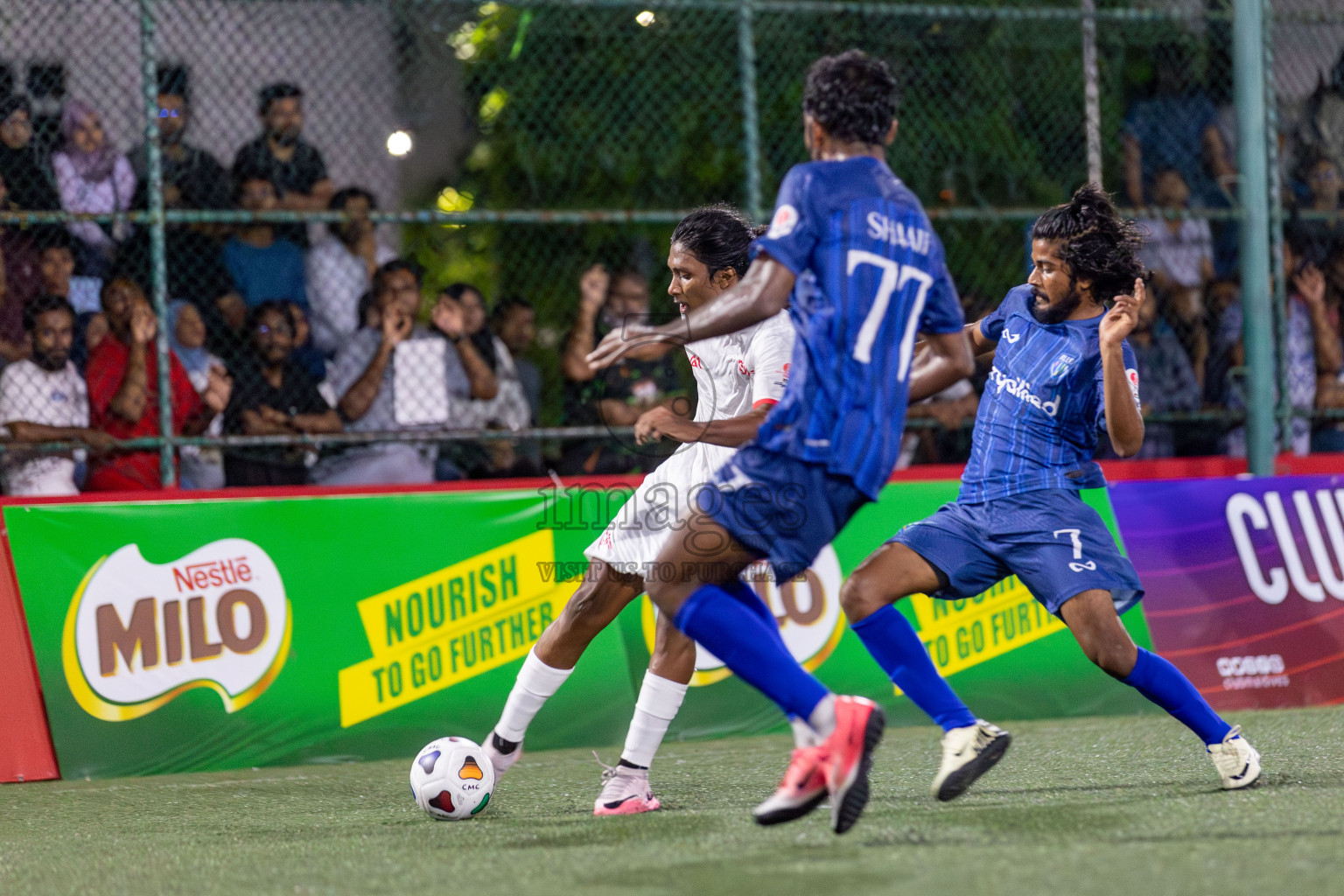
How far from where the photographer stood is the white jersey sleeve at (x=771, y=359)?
448cm

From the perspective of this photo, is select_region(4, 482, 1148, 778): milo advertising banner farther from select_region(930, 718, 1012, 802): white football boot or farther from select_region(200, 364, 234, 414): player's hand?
select_region(930, 718, 1012, 802): white football boot

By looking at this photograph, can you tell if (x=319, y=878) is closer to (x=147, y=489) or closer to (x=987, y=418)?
(x=987, y=418)

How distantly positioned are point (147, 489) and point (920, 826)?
15.7 feet

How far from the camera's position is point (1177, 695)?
463 cm

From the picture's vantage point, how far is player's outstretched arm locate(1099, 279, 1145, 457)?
14.6 ft

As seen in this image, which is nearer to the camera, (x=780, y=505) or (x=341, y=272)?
(x=780, y=505)

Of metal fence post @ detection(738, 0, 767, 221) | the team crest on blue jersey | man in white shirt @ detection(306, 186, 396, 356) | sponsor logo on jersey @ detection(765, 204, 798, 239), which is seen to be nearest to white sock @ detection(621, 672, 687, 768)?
the team crest on blue jersey

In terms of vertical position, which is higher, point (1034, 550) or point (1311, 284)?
point (1311, 284)

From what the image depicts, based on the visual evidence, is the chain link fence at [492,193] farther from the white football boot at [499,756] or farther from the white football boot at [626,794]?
the white football boot at [626,794]

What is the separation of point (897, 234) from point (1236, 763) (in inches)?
84.5

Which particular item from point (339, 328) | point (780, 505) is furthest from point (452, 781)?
point (339, 328)

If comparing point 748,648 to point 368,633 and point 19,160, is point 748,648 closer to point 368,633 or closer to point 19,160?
point 368,633

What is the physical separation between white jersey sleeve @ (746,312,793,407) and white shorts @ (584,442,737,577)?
24cm

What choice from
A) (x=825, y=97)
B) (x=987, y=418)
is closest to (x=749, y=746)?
(x=987, y=418)
